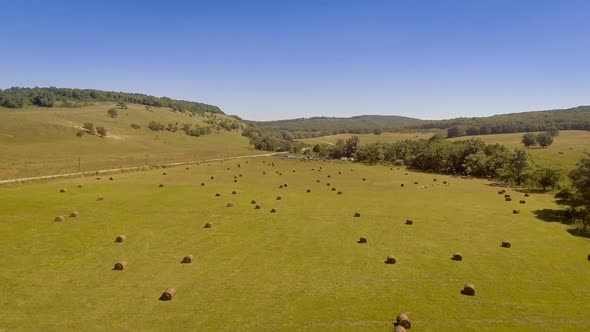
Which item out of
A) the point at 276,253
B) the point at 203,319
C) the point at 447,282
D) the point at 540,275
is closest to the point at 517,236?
the point at 540,275

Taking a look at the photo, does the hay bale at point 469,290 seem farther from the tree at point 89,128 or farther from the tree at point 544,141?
the tree at point 544,141

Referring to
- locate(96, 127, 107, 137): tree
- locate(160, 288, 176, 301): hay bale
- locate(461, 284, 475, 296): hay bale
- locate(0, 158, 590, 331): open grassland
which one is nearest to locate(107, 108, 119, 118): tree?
locate(96, 127, 107, 137): tree

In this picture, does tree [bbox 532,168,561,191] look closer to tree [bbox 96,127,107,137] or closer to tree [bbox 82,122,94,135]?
tree [bbox 96,127,107,137]

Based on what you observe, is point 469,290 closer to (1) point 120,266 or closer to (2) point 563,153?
(1) point 120,266

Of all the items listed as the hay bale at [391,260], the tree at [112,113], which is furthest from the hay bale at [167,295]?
the tree at [112,113]

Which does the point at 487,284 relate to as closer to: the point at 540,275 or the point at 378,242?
the point at 540,275
